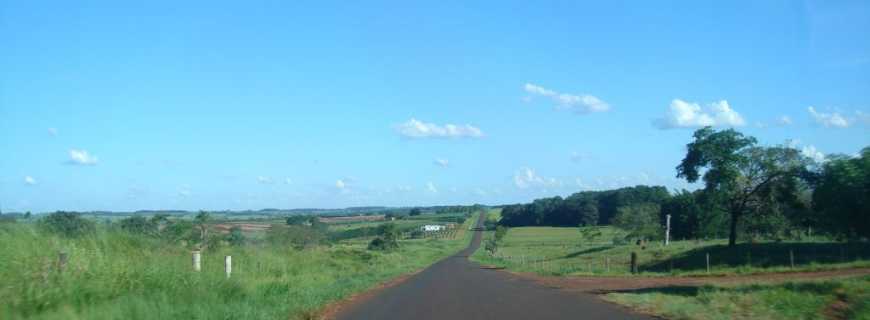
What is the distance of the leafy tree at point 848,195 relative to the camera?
26.0 m

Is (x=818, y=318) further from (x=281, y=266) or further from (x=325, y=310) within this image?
(x=281, y=266)

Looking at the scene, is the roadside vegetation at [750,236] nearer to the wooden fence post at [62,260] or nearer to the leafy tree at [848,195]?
the leafy tree at [848,195]

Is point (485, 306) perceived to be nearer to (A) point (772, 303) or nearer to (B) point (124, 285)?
(A) point (772, 303)

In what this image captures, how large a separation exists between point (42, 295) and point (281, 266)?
55.7 feet

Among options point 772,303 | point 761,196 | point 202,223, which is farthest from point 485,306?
point 761,196

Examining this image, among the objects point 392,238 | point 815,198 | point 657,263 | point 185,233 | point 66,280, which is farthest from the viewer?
point 392,238

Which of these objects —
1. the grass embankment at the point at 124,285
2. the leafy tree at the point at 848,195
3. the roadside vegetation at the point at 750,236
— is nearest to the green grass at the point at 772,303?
the roadside vegetation at the point at 750,236

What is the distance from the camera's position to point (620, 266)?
155ft

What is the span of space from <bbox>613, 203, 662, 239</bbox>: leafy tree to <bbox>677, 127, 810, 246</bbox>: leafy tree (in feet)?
98.9

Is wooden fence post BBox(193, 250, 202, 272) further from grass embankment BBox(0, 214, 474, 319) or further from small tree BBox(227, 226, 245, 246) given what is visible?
small tree BBox(227, 226, 245, 246)

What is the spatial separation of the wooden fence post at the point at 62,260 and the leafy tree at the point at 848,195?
2462 centimetres

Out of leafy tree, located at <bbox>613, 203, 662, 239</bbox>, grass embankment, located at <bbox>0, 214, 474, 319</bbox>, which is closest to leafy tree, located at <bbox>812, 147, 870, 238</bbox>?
grass embankment, located at <bbox>0, 214, 474, 319</bbox>

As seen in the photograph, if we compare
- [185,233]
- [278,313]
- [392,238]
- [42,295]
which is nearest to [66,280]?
[42,295]

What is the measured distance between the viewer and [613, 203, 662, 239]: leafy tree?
258ft
